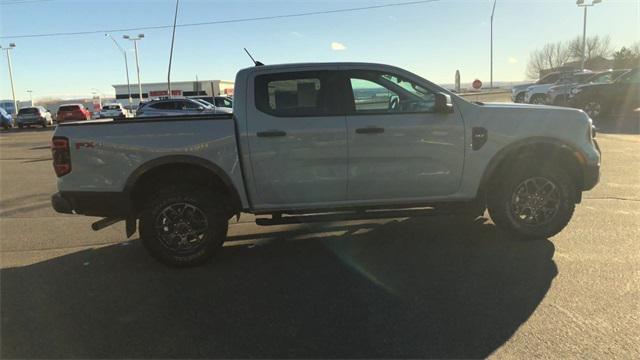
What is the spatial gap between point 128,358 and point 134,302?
0.95m

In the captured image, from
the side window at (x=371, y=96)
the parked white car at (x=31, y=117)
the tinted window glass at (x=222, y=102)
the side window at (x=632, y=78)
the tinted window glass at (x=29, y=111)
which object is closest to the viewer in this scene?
the side window at (x=371, y=96)

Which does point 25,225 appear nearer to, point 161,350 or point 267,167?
point 267,167

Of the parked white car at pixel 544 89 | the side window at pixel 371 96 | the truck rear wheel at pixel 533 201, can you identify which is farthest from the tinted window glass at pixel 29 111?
the truck rear wheel at pixel 533 201

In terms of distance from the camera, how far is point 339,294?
4242mm

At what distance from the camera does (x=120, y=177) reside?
4.86 meters

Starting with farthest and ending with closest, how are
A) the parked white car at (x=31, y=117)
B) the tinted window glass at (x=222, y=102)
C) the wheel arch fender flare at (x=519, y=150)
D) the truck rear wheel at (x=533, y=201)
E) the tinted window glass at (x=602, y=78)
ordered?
1. the parked white car at (x=31, y=117)
2. the tinted window glass at (x=222, y=102)
3. the tinted window glass at (x=602, y=78)
4. the truck rear wheel at (x=533, y=201)
5. the wheel arch fender flare at (x=519, y=150)

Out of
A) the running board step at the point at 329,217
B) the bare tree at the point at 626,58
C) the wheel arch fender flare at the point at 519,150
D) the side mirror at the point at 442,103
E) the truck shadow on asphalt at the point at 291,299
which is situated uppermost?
the bare tree at the point at 626,58

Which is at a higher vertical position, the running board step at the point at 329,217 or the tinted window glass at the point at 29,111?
the tinted window glass at the point at 29,111

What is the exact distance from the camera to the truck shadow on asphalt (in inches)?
136

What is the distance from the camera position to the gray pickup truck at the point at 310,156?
4.84 meters

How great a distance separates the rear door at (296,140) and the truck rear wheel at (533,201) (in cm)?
173

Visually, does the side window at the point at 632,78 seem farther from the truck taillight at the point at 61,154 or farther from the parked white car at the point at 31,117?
the parked white car at the point at 31,117

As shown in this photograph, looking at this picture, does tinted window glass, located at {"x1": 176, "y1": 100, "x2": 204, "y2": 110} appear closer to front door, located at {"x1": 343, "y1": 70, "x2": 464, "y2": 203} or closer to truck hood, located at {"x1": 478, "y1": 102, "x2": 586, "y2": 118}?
front door, located at {"x1": 343, "y1": 70, "x2": 464, "y2": 203}

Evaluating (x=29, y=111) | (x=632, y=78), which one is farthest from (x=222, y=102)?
(x=632, y=78)
